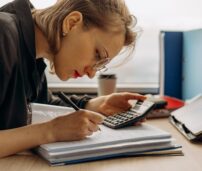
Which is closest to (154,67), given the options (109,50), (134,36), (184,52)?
(184,52)

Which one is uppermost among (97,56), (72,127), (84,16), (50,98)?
(84,16)

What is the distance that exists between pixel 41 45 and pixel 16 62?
0.57 ft

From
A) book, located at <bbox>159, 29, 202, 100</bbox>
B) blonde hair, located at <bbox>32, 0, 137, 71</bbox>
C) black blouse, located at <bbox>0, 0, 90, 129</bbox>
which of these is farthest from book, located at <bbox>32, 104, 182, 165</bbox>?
book, located at <bbox>159, 29, 202, 100</bbox>

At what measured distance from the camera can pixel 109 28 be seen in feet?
3.01

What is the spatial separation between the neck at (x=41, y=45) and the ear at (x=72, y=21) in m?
0.08

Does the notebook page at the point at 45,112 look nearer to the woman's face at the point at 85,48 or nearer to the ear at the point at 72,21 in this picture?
the woman's face at the point at 85,48

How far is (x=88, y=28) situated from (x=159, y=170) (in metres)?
0.40

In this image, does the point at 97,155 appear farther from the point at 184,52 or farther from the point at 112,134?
the point at 184,52

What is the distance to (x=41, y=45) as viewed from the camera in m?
0.99

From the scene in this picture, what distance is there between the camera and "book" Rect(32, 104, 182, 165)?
72 cm

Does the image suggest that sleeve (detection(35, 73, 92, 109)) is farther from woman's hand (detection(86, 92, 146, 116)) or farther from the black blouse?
the black blouse

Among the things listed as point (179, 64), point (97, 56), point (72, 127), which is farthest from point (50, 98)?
point (179, 64)

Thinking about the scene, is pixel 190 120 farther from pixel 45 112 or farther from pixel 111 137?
pixel 45 112

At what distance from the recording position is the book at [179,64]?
4.82ft
